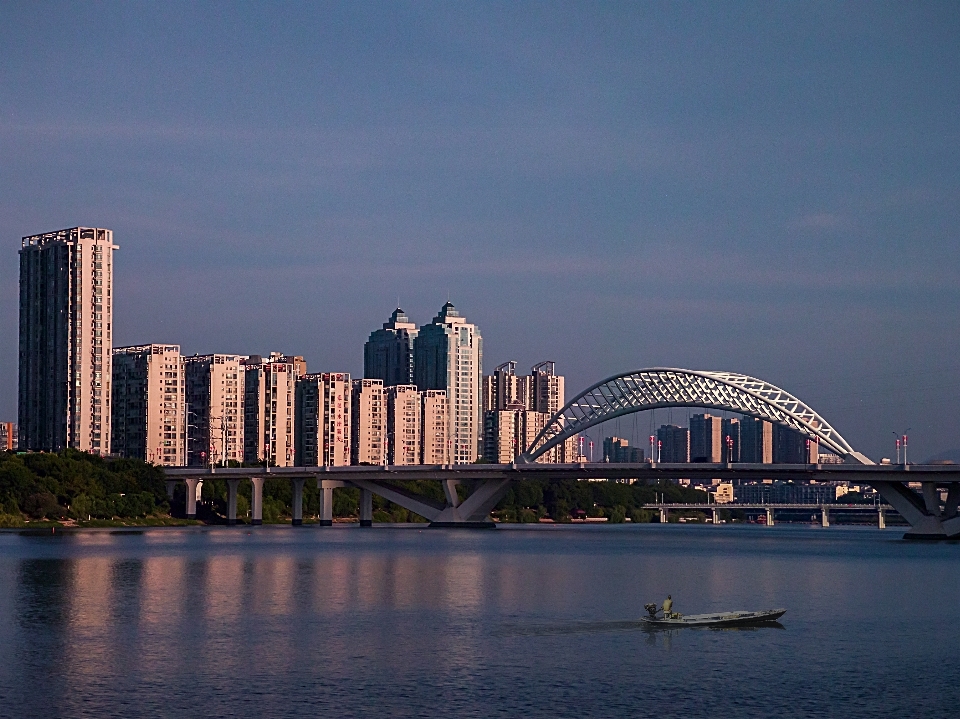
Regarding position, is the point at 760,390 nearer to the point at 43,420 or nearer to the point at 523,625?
the point at 43,420

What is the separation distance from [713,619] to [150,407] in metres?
135

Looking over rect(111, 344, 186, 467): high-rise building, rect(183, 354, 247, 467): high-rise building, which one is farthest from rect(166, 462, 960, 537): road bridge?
rect(183, 354, 247, 467): high-rise building

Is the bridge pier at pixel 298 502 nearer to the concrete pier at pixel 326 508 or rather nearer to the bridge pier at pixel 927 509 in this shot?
the concrete pier at pixel 326 508

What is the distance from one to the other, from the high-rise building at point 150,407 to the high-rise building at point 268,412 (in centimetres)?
1037

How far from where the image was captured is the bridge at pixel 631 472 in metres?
110

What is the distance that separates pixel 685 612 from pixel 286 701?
22335mm

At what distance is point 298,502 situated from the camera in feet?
488

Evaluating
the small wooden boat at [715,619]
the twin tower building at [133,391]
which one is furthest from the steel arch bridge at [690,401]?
the small wooden boat at [715,619]

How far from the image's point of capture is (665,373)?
151m

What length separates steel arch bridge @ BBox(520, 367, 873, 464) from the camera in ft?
446

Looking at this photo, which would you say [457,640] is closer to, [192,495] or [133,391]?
[192,495]

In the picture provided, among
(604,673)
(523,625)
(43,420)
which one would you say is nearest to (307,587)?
(523,625)

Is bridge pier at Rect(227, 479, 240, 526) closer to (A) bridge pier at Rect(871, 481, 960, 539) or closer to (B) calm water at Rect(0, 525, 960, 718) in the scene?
(A) bridge pier at Rect(871, 481, 960, 539)

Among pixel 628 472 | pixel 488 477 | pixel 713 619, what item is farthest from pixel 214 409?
pixel 713 619
